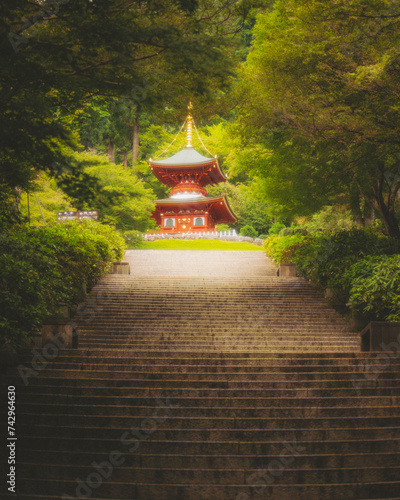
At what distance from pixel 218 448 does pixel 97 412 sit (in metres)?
1.74

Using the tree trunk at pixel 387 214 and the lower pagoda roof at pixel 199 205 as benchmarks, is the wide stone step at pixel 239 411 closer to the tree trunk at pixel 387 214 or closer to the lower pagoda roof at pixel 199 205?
the tree trunk at pixel 387 214

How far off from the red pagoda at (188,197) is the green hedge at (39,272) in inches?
767

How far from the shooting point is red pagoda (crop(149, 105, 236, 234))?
3206 centimetres

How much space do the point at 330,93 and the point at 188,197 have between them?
24.4 metres

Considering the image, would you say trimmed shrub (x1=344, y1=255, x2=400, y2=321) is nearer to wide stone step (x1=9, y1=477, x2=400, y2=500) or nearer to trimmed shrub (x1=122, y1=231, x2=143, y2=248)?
wide stone step (x1=9, y1=477, x2=400, y2=500)

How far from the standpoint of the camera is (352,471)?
16.6 feet

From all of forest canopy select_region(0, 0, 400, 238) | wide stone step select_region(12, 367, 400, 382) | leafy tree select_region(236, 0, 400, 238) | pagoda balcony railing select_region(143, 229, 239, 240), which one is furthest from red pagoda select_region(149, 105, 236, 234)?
wide stone step select_region(12, 367, 400, 382)

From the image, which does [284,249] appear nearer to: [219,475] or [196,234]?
[219,475]

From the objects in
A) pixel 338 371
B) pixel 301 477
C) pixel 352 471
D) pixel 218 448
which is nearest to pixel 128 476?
pixel 218 448

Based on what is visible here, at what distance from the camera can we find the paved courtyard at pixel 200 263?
49.8 ft

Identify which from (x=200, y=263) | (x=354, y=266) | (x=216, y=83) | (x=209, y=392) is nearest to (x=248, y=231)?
(x=200, y=263)

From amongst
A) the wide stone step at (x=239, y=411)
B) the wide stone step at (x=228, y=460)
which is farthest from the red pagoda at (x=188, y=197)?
the wide stone step at (x=228, y=460)

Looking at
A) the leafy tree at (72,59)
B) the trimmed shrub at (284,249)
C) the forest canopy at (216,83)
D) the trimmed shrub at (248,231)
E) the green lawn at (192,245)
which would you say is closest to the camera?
the leafy tree at (72,59)

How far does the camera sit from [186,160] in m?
32.8
